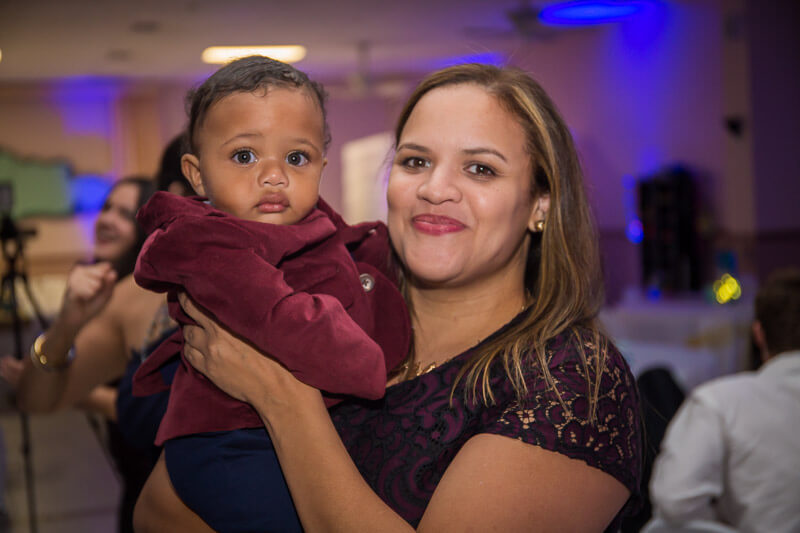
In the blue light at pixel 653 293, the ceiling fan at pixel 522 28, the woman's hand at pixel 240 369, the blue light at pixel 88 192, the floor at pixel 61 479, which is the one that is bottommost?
the floor at pixel 61 479

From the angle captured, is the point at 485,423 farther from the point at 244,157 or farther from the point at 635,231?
the point at 635,231

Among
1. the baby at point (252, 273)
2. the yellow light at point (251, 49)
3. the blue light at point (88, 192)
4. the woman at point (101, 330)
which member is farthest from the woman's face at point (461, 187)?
the blue light at point (88, 192)

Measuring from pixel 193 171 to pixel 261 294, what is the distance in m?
0.36

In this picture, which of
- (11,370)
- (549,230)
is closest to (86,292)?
(11,370)

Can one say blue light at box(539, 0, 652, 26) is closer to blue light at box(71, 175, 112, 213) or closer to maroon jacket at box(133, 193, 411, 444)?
maroon jacket at box(133, 193, 411, 444)

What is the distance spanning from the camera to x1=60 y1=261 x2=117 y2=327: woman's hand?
1.87 meters

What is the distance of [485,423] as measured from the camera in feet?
4.52

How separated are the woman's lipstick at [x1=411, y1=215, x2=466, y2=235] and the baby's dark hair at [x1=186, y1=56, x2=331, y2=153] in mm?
294

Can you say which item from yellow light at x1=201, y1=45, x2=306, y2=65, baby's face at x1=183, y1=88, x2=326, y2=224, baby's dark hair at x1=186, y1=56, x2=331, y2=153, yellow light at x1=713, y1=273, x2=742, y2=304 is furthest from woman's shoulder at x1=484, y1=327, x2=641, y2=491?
yellow light at x1=201, y1=45, x2=306, y2=65

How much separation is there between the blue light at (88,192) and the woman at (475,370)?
1246 cm

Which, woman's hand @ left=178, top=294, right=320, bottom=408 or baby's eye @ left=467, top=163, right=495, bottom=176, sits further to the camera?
baby's eye @ left=467, top=163, right=495, bottom=176

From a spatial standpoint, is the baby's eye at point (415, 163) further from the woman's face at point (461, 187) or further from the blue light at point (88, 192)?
the blue light at point (88, 192)

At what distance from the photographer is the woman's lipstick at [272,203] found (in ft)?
4.46

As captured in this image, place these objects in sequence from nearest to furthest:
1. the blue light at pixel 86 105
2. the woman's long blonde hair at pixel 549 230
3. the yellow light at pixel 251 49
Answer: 1. the woman's long blonde hair at pixel 549 230
2. the yellow light at pixel 251 49
3. the blue light at pixel 86 105
